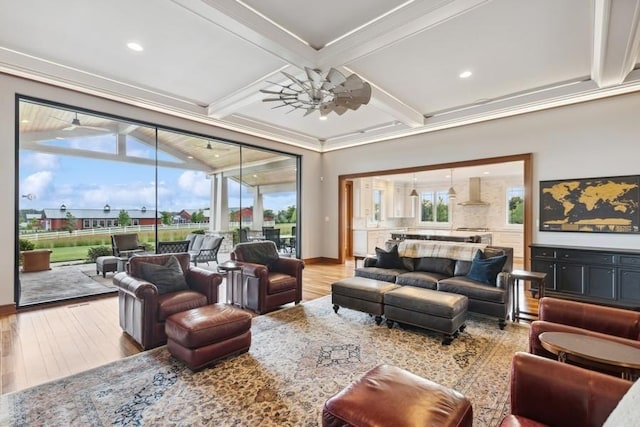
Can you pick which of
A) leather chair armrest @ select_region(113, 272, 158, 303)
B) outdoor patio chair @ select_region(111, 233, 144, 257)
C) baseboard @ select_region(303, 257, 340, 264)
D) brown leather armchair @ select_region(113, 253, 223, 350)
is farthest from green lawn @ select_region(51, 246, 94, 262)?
baseboard @ select_region(303, 257, 340, 264)

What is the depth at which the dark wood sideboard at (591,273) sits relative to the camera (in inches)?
166

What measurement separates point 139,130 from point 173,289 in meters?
3.41

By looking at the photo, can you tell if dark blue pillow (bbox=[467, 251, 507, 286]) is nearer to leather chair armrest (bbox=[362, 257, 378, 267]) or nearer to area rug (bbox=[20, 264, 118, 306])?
leather chair armrest (bbox=[362, 257, 378, 267])

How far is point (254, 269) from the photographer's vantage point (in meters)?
4.16

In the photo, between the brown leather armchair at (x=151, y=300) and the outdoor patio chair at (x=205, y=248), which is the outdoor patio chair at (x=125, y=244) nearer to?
the outdoor patio chair at (x=205, y=248)

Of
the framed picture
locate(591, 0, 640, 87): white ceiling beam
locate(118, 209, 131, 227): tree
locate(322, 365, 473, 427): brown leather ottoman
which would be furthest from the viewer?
locate(118, 209, 131, 227): tree

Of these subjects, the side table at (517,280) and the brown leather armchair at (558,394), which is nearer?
Result: the brown leather armchair at (558,394)

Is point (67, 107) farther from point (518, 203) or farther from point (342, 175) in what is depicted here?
point (518, 203)

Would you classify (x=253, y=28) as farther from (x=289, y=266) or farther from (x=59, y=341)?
(x=59, y=341)

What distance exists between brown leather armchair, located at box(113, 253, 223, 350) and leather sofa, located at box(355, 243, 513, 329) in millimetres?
2492

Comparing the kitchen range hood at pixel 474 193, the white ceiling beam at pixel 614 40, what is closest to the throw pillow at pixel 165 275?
the white ceiling beam at pixel 614 40

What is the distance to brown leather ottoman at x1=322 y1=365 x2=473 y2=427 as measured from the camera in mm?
1423

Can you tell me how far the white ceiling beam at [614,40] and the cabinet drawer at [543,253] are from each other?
8.39 ft

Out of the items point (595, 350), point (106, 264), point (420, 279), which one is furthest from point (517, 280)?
point (106, 264)
